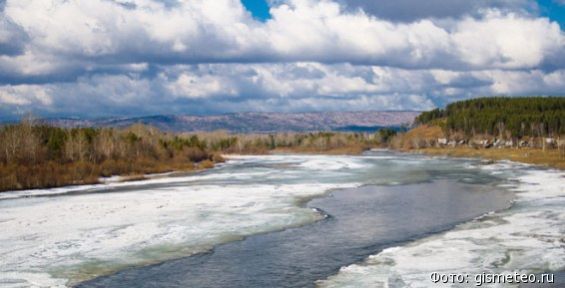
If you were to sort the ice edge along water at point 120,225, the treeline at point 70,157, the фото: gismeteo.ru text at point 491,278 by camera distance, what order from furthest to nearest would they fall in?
the treeline at point 70,157 < the ice edge along water at point 120,225 < the фото: gismeteo.ru text at point 491,278

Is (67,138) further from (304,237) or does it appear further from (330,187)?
(304,237)

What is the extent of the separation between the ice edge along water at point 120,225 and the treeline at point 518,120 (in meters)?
134

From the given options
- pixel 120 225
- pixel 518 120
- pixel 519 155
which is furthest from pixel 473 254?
pixel 518 120

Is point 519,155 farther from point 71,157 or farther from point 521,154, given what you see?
point 71,157

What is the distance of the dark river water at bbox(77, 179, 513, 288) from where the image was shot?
16.1m

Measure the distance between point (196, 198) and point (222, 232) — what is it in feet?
46.1

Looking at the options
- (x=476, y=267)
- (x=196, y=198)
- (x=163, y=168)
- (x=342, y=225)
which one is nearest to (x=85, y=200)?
(x=196, y=198)

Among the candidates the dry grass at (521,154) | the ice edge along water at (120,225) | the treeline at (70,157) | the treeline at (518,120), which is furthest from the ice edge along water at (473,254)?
the treeline at (518,120)

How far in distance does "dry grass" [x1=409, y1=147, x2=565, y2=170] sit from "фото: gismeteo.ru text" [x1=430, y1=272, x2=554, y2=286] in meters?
58.5

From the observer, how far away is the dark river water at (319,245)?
16.1m

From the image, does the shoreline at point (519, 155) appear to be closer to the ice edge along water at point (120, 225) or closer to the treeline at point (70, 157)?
the ice edge along water at point (120, 225)

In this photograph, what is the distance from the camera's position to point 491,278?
50.3 ft

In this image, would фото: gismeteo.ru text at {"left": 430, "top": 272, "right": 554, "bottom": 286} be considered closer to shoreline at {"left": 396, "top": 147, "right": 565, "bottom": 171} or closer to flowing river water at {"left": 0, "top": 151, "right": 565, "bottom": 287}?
flowing river water at {"left": 0, "top": 151, "right": 565, "bottom": 287}

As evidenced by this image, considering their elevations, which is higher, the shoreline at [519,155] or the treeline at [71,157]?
the treeline at [71,157]
